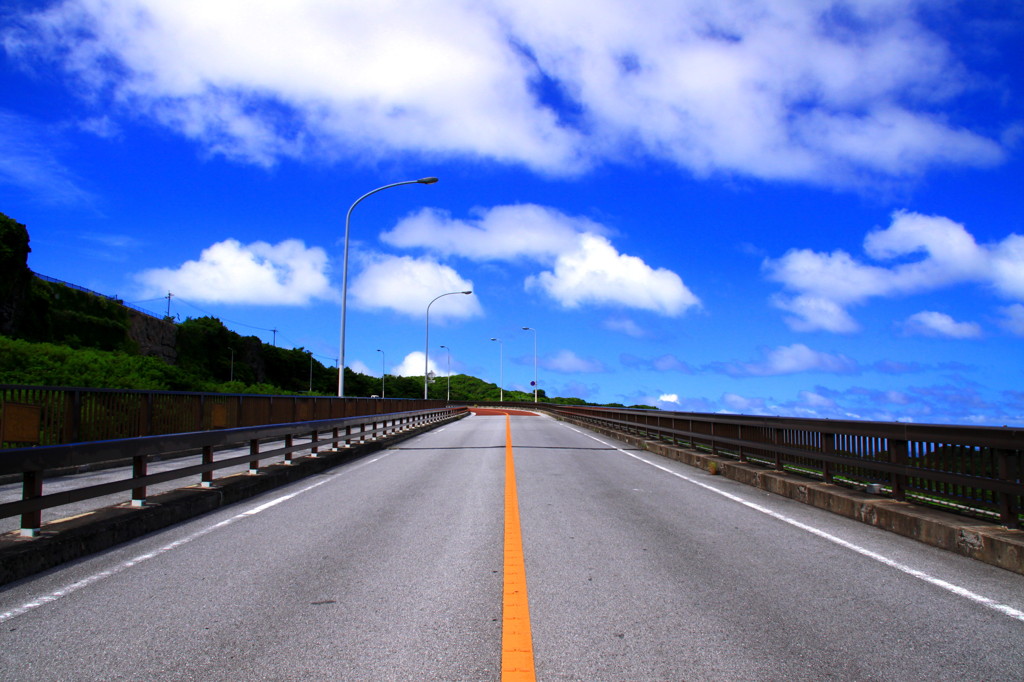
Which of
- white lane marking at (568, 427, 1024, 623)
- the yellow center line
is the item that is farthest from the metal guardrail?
white lane marking at (568, 427, 1024, 623)

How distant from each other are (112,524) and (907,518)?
27.2ft

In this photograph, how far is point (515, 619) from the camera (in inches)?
180

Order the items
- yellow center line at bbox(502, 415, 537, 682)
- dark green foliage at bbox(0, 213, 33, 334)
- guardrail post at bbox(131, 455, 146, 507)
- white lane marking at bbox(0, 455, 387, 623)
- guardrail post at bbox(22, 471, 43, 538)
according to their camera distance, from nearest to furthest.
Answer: yellow center line at bbox(502, 415, 537, 682)
white lane marking at bbox(0, 455, 387, 623)
guardrail post at bbox(22, 471, 43, 538)
guardrail post at bbox(131, 455, 146, 507)
dark green foliage at bbox(0, 213, 33, 334)

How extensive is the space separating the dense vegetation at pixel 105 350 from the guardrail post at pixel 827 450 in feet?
52.5

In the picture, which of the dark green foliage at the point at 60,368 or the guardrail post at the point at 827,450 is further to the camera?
the dark green foliage at the point at 60,368

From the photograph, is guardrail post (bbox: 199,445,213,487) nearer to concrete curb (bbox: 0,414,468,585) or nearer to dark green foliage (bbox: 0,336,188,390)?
concrete curb (bbox: 0,414,468,585)

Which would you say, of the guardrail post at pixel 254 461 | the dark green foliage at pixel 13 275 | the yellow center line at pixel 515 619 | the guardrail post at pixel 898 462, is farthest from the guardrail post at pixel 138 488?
the dark green foliage at pixel 13 275

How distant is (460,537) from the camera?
23.9 feet

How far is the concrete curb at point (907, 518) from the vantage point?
6.32m

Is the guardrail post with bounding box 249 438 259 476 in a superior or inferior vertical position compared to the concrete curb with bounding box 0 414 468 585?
superior

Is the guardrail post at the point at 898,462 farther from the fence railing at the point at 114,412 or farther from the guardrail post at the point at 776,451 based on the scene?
the fence railing at the point at 114,412

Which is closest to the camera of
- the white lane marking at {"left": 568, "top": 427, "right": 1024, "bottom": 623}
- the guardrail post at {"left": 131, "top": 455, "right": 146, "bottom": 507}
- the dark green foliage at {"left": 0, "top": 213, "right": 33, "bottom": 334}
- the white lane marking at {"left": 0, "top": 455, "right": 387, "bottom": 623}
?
the white lane marking at {"left": 0, "top": 455, "right": 387, "bottom": 623}

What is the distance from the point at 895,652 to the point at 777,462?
8.00 meters

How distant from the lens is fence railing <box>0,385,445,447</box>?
8326 millimetres
